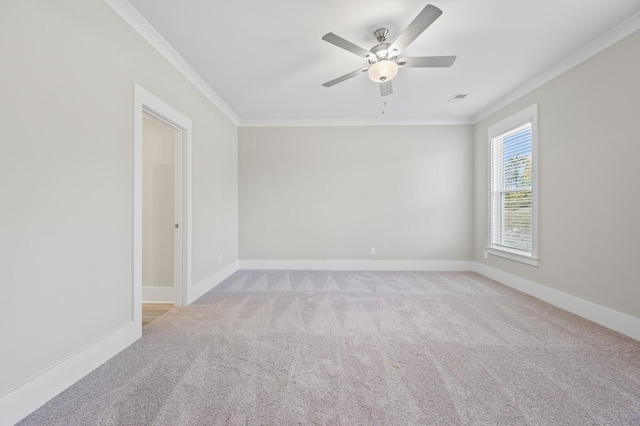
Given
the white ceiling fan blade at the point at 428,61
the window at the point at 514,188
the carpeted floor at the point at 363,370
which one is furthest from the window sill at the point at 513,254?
the white ceiling fan blade at the point at 428,61

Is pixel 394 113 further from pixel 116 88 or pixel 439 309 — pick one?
pixel 116 88

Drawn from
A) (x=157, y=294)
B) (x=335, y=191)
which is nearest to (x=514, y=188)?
(x=335, y=191)

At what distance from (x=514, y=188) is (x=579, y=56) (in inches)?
65.4

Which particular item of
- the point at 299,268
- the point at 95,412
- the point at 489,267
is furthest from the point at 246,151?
the point at 489,267

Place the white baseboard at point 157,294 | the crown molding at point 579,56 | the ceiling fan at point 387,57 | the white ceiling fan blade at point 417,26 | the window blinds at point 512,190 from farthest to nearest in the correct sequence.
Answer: the window blinds at point 512,190, the white baseboard at point 157,294, the crown molding at point 579,56, the ceiling fan at point 387,57, the white ceiling fan blade at point 417,26

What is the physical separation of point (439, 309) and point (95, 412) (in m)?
2.96

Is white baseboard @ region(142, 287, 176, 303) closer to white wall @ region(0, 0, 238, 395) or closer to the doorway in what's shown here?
the doorway

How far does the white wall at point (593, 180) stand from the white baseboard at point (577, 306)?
0.19ft

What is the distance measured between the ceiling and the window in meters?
0.55

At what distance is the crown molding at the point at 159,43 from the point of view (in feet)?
6.73

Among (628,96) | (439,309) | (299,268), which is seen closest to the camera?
(628,96)

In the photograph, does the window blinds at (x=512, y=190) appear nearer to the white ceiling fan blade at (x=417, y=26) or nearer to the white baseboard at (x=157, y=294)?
the white ceiling fan blade at (x=417, y=26)

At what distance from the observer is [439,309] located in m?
2.96

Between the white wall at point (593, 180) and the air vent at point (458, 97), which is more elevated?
the air vent at point (458, 97)
